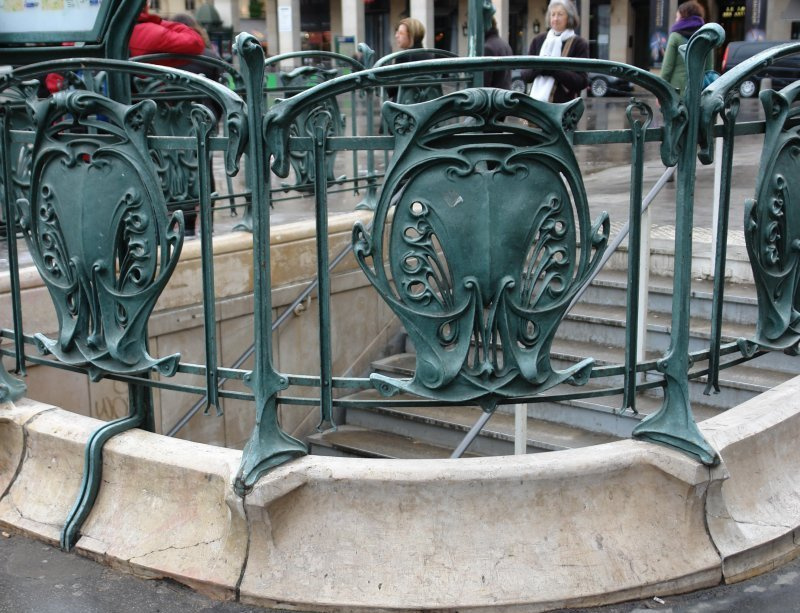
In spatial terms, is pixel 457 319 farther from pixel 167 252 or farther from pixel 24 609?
pixel 24 609

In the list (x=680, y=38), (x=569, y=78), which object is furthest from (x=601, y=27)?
Answer: (x=569, y=78)

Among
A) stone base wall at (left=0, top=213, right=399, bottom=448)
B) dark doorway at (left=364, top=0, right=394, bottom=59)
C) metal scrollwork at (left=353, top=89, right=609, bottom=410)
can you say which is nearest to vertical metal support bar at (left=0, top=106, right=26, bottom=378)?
metal scrollwork at (left=353, top=89, right=609, bottom=410)

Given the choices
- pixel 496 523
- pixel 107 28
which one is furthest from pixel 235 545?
pixel 107 28

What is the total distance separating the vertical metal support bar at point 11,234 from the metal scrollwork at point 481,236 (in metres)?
1.55

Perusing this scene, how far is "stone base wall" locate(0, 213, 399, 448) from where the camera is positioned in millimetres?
6715

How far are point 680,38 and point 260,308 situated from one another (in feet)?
Answer: 31.4

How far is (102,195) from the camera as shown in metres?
3.58

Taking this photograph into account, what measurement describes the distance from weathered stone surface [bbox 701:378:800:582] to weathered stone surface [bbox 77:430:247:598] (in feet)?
5.30

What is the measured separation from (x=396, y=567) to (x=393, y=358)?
579cm

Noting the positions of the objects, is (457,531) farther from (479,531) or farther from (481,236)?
(481,236)

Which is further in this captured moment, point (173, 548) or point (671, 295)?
point (671, 295)

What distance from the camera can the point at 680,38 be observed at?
38.6 feet

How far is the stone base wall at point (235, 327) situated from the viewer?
6.71 meters

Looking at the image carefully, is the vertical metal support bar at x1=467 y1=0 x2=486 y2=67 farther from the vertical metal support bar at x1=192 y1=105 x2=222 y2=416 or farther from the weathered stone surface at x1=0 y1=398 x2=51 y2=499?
the weathered stone surface at x1=0 y1=398 x2=51 y2=499
